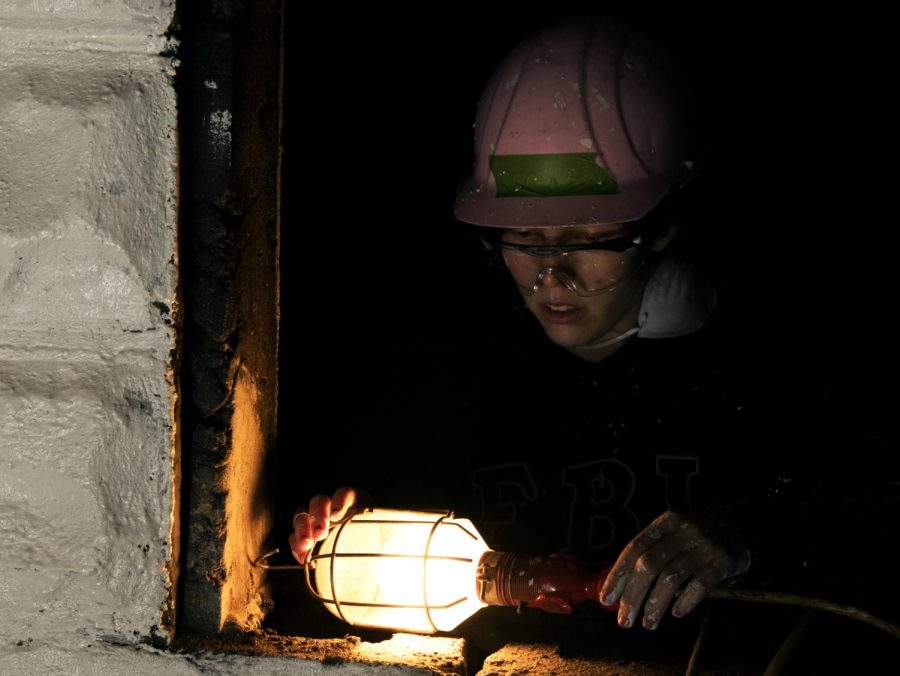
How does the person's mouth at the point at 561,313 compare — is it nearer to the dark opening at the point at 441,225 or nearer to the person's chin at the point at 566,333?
the person's chin at the point at 566,333

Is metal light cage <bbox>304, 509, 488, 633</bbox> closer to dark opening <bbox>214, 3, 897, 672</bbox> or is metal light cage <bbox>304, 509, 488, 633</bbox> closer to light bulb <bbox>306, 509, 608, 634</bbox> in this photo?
light bulb <bbox>306, 509, 608, 634</bbox>

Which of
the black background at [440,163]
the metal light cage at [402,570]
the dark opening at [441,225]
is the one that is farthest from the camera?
the black background at [440,163]

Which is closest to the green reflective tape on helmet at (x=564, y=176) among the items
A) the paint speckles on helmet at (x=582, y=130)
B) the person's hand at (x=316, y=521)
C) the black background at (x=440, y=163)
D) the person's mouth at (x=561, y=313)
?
A: the paint speckles on helmet at (x=582, y=130)

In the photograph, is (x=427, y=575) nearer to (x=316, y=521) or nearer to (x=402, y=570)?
(x=402, y=570)

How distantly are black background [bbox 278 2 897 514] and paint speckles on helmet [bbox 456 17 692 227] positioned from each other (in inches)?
22.2

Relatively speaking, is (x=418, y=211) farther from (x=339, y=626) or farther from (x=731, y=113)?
(x=339, y=626)

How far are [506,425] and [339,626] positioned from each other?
0.81 m

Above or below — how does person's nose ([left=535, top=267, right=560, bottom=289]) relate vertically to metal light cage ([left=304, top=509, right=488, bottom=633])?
above

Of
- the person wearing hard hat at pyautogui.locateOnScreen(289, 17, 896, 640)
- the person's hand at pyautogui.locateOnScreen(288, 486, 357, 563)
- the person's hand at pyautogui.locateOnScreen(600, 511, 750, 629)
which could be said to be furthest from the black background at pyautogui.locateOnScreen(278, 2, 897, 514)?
the person's hand at pyautogui.locateOnScreen(600, 511, 750, 629)

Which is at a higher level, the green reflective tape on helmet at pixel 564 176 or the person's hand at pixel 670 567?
the green reflective tape on helmet at pixel 564 176

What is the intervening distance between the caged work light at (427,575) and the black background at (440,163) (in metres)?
0.99

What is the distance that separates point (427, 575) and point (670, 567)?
0.47m

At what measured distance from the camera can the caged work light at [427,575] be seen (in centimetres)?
180

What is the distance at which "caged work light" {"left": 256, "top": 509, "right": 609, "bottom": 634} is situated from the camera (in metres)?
1.80
